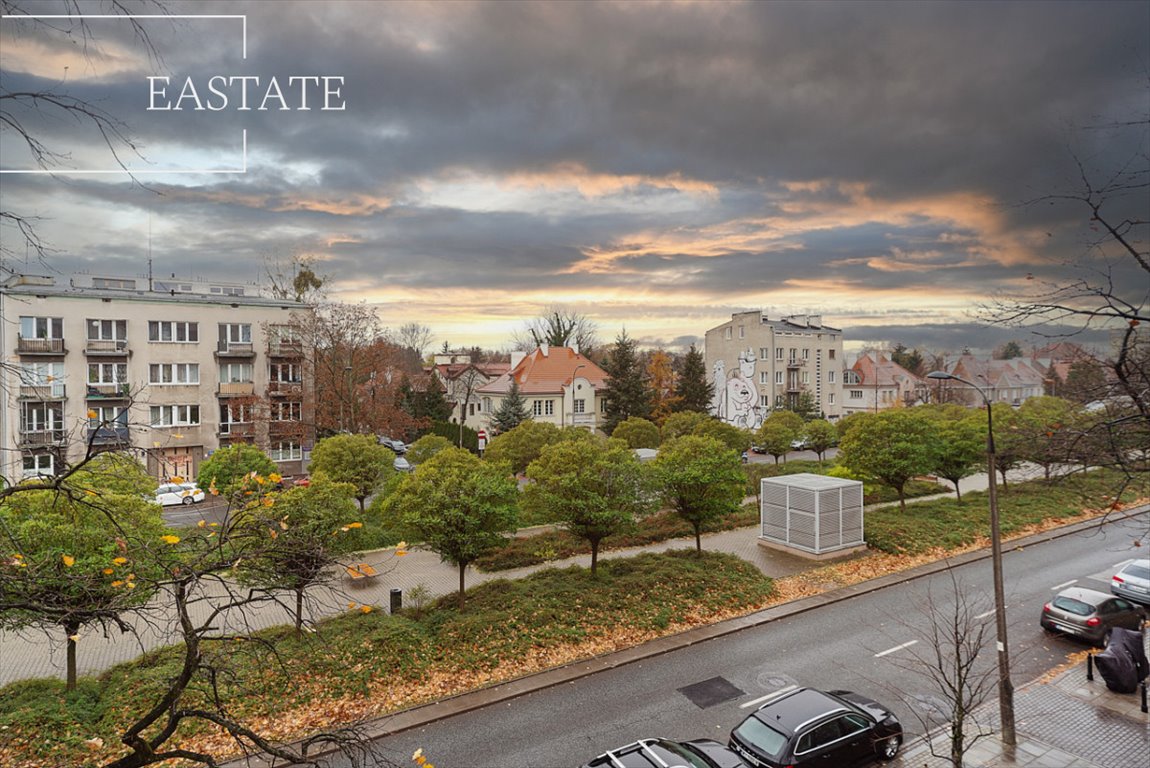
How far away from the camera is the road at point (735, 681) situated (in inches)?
476

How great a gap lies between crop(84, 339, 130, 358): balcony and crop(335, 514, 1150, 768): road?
37628 millimetres

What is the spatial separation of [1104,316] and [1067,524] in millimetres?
27520

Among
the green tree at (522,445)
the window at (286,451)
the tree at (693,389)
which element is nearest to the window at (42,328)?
the window at (286,451)

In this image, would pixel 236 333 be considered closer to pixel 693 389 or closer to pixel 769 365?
pixel 693 389

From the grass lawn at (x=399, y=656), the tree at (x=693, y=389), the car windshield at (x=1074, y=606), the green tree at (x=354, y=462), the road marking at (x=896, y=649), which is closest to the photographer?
the grass lawn at (x=399, y=656)

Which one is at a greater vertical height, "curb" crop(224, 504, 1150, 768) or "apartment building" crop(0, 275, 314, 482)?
→ "apartment building" crop(0, 275, 314, 482)

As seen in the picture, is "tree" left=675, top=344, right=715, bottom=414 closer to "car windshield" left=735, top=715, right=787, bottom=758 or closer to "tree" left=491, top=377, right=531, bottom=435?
"tree" left=491, top=377, right=531, bottom=435

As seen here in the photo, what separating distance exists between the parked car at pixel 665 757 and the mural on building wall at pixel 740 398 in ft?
170

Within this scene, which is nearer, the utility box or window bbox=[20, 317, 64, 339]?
the utility box

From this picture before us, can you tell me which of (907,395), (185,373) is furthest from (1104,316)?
(907,395)

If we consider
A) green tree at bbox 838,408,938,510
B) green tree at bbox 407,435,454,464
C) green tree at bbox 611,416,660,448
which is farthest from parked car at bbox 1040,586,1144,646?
green tree at bbox 611,416,660,448

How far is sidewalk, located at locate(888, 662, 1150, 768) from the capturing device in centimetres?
1117

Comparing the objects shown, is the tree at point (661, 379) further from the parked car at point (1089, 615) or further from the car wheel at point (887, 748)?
the car wheel at point (887, 748)

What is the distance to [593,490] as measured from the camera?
18.8 metres
